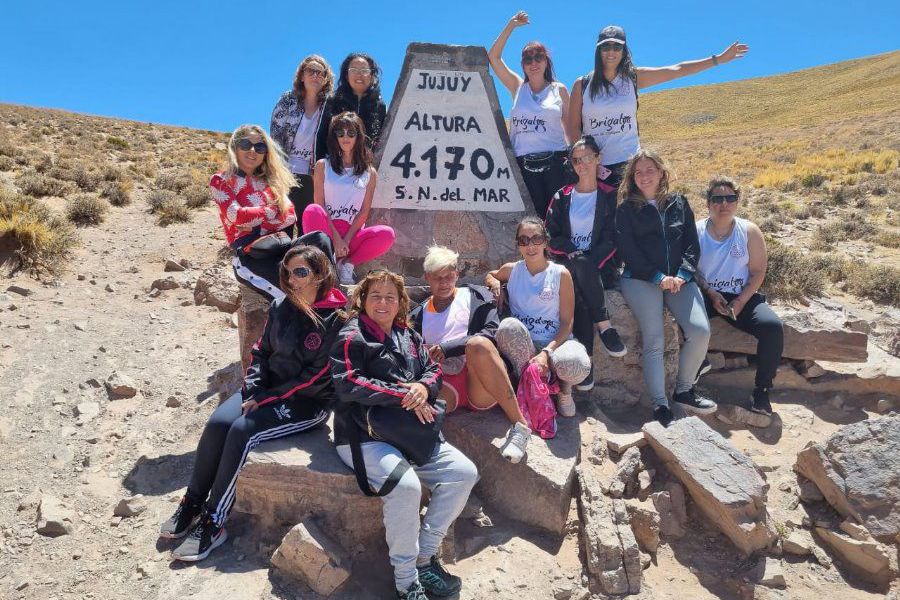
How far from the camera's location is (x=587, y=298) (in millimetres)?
4746

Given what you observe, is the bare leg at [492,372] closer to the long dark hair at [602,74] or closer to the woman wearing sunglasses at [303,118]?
the woman wearing sunglasses at [303,118]

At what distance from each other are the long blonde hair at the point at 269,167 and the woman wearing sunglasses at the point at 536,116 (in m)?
2.32

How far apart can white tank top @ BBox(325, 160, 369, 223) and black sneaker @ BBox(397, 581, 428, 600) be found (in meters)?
3.06

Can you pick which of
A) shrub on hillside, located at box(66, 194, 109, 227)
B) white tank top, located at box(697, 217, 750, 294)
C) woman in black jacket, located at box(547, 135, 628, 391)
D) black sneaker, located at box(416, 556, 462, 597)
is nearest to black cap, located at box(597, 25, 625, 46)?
woman in black jacket, located at box(547, 135, 628, 391)

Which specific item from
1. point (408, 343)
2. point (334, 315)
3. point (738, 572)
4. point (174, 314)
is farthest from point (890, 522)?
point (174, 314)

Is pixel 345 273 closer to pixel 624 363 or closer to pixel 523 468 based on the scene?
pixel 523 468

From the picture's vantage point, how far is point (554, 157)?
5.66 m


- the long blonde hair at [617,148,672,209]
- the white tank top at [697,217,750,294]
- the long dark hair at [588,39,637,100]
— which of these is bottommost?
the white tank top at [697,217,750,294]

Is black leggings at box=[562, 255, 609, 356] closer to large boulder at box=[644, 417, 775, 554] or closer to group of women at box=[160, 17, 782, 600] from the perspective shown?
group of women at box=[160, 17, 782, 600]

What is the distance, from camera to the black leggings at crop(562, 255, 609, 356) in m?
4.71

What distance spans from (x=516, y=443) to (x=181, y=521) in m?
2.03

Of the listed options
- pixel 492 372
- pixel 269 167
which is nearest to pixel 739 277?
pixel 492 372

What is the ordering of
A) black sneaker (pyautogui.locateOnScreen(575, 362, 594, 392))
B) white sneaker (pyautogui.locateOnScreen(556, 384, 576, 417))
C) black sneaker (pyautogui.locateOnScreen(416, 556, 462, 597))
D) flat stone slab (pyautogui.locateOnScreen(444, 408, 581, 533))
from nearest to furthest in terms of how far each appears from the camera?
black sneaker (pyautogui.locateOnScreen(416, 556, 462, 597)) < flat stone slab (pyautogui.locateOnScreen(444, 408, 581, 533)) < white sneaker (pyautogui.locateOnScreen(556, 384, 576, 417)) < black sneaker (pyautogui.locateOnScreen(575, 362, 594, 392))

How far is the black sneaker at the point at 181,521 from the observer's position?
3.40 meters
